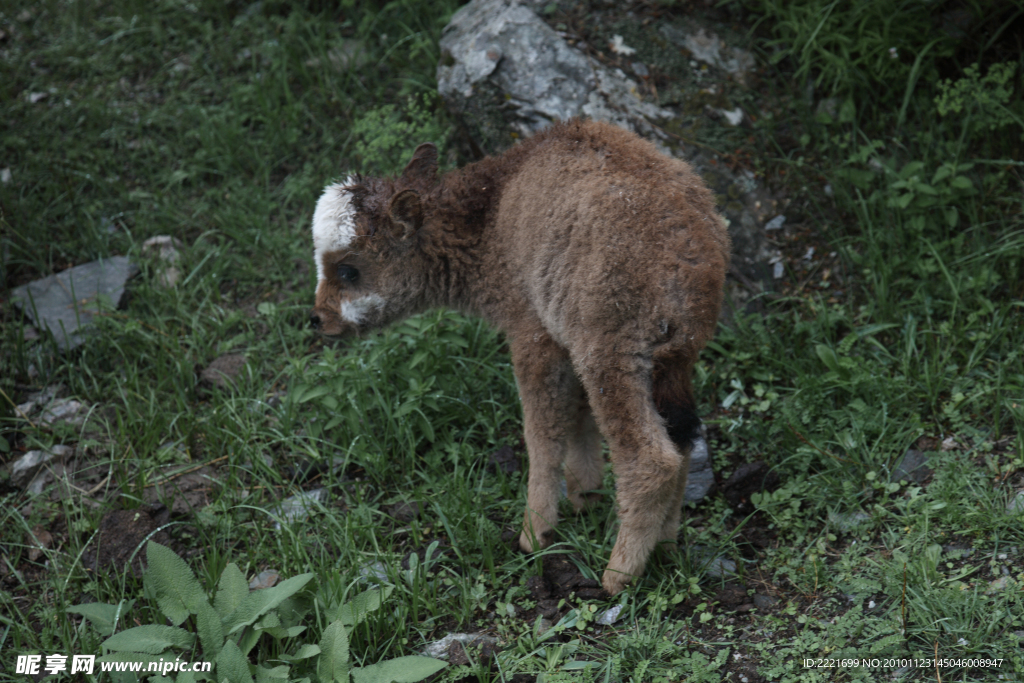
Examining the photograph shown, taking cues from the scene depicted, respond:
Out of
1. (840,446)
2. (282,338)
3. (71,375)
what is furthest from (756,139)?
(71,375)

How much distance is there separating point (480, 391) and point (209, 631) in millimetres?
2334

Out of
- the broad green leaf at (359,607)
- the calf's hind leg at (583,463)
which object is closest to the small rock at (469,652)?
the broad green leaf at (359,607)

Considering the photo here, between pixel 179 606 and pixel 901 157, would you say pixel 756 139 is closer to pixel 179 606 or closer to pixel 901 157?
pixel 901 157

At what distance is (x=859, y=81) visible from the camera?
5867 mm

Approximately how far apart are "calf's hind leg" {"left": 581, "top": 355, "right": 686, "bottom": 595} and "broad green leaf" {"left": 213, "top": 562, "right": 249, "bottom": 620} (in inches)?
77.0

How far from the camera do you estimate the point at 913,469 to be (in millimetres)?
4371

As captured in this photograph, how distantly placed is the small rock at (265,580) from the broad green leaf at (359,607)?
0.67m

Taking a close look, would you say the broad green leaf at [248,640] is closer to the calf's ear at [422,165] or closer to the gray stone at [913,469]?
the calf's ear at [422,165]

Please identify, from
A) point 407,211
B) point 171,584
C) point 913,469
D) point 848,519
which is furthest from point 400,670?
point 913,469

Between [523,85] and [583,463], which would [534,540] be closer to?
[583,463]

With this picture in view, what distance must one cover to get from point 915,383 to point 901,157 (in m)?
2.00

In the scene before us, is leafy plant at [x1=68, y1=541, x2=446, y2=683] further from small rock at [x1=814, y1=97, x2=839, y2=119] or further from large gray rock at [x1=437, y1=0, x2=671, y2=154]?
small rock at [x1=814, y1=97, x2=839, y2=119]

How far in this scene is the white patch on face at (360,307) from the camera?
184 inches

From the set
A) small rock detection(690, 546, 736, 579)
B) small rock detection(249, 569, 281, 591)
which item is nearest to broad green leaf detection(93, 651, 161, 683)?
small rock detection(249, 569, 281, 591)
